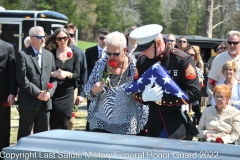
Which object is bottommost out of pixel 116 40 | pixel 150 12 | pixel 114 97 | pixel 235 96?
pixel 150 12

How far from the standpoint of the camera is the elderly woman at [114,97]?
16.5ft

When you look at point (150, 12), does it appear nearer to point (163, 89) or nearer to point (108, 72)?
point (108, 72)

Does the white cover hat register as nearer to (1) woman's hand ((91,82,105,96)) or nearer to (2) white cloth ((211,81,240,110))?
(1) woman's hand ((91,82,105,96))

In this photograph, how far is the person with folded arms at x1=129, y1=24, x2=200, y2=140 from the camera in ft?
14.6

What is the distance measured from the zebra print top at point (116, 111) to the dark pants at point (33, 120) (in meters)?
1.89

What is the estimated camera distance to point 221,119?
6504mm

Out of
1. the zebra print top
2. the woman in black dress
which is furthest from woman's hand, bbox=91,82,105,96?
the woman in black dress

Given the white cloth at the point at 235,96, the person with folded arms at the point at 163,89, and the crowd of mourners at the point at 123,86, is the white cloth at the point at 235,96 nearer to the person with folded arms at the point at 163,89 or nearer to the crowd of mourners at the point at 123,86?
the crowd of mourners at the point at 123,86

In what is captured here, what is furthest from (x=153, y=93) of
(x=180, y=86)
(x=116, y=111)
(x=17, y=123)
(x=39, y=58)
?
(x=17, y=123)

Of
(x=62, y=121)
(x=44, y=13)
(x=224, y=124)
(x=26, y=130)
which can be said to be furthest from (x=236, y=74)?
(x=44, y=13)

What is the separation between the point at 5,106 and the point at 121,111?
268 cm

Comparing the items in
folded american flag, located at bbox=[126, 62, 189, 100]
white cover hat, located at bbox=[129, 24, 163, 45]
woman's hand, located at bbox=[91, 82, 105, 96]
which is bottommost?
woman's hand, located at bbox=[91, 82, 105, 96]

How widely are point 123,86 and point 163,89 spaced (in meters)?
0.77

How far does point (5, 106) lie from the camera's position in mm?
7203
